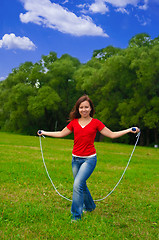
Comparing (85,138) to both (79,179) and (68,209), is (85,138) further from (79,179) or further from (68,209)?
(68,209)

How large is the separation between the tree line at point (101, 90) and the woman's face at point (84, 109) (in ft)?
80.7

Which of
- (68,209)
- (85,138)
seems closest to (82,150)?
(85,138)

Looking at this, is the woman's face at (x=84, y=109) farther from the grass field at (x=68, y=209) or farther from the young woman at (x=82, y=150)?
the grass field at (x=68, y=209)

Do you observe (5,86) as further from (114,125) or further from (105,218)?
(105,218)

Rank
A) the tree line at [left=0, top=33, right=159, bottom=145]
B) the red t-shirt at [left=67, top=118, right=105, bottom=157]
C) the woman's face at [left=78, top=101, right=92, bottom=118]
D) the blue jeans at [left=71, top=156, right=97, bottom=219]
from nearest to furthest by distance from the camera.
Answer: the blue jeans at [left=71, top=156, right=97, bottom=219] < the red t-shirt at [left=67, top=118, right=105, bottom=157] < the woman's face at [left=78, top=101, right=92, bottom=118] < the tree line at [left=0, top=33, right=159, bottom=145]

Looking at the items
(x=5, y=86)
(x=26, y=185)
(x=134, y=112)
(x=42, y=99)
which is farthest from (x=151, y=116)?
(x=5, y=86)

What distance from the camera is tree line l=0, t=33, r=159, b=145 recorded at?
30.0 metres

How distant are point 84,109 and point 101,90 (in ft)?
96.9

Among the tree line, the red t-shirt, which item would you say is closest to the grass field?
the red t-shirt

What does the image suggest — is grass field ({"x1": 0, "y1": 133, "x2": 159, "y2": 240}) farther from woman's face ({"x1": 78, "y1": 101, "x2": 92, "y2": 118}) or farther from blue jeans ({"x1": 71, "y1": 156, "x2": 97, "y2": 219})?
woman's face ({"x1": 78, "y1": 101, "x2": 92, "y2": 118})

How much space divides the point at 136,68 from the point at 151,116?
615cm

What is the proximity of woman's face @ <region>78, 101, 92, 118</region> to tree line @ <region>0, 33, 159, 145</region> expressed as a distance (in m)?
24.6

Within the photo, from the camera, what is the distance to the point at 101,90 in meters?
34.4

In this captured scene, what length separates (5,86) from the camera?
52875 mm
